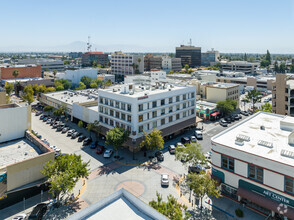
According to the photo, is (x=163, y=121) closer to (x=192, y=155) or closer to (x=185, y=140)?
(x=185, y=140)

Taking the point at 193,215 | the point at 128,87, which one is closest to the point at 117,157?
the point at 128,87

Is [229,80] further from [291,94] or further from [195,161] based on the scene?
[195,161]

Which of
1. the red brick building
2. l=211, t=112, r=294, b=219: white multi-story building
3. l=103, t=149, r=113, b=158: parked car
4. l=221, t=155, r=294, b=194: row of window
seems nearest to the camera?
l=221, t=155, r=294, b=194: row of window

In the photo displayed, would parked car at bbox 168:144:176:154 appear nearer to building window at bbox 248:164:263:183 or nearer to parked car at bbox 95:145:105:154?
parked car at bbox 95:145:105:154

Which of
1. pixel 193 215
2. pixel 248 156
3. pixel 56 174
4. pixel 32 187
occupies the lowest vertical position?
pixel 193 215

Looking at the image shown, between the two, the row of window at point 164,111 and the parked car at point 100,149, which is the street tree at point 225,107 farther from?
the parked car at point 100,149

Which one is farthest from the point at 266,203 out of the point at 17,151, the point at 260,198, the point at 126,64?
the point at 126,64

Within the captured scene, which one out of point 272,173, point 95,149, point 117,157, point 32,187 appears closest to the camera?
point 272,173

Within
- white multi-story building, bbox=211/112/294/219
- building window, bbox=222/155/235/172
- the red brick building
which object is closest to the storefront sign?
white multi-story building, bbox=211/112/294/219
